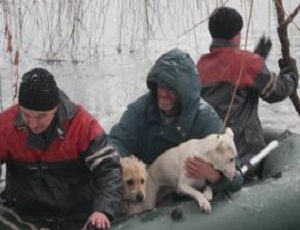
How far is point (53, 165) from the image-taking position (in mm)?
2959

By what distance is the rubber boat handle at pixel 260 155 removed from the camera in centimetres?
345

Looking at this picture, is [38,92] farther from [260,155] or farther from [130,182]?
[260,155]

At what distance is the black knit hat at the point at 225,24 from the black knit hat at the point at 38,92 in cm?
122

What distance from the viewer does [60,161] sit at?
9.68 ft

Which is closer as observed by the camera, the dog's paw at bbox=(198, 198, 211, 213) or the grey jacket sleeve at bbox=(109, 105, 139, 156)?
the dog's paw at bbox=(198, 198, 211, 213)

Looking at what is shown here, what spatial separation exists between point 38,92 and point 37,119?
4.8 inches

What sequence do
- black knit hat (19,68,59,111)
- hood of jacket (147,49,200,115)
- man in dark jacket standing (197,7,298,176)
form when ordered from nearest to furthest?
black knit hat (19,68,59,111) → hood of jacket (147,49,200,115) → man in dark jacket standing (197,7,298,176)

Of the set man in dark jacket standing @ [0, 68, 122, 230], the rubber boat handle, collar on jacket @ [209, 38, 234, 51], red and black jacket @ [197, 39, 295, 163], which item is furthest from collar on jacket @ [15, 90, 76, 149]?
collar on jacket @ [209, 38, 234, 51]

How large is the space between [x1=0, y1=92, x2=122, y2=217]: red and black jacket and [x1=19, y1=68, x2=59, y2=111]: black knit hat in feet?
0.41

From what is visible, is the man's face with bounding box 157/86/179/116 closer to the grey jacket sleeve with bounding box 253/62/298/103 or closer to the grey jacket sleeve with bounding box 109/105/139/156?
the grey jacket sleeve with bounding box 109/105/139/156

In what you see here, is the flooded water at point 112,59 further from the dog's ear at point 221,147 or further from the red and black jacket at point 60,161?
the dog's ear at point 221,147

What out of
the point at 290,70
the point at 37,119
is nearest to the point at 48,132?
the point at 37,119

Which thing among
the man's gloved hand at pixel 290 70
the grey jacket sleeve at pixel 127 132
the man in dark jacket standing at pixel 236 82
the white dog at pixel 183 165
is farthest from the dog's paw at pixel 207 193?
the man's gloved hand at pixel 290 70

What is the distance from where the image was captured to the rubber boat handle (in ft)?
11.3
